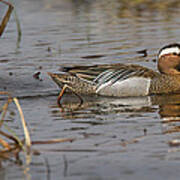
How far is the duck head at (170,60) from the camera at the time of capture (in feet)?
36.8

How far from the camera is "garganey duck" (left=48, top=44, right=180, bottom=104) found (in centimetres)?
1092

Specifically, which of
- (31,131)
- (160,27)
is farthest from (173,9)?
(31,131)

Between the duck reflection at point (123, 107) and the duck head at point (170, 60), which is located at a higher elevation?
the duck head at point (170, 60)

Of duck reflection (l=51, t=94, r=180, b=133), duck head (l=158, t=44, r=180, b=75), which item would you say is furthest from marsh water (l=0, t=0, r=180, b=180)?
duck head (l=158, t=44, r=180, b=75)

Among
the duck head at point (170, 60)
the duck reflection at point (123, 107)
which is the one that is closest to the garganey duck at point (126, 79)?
the duck head at point (170, 60)

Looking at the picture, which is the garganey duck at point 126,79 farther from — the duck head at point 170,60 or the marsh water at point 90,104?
the marsh water at point 90,104

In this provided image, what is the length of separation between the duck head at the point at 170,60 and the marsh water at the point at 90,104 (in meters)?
0.76

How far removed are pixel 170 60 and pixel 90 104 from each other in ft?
6.77

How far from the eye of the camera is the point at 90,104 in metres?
10.3

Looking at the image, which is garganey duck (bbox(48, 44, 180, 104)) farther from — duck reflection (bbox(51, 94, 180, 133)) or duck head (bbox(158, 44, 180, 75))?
duck reflection (bbox(51, 94, 180, 133))

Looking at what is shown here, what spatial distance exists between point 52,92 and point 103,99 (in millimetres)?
1160

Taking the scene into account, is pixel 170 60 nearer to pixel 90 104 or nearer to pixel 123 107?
pixel 123 107

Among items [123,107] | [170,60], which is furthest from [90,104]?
[170,60]

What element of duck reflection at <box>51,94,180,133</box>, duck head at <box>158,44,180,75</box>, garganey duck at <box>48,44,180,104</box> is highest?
duck head at <box>158,44,180,75</box>
